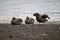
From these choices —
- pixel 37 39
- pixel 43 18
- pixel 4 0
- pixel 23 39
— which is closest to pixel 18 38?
pixel 23 39

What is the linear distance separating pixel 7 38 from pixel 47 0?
6.67 metres

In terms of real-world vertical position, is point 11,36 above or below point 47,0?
below

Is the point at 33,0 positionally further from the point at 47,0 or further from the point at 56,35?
the point at 56,35

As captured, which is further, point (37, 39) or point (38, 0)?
point (38, 0)

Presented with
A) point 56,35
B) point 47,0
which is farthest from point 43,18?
point 47,0

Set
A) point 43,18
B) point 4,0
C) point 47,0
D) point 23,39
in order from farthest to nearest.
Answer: point 4,0, point 47,0, point 43,18, point 23,39

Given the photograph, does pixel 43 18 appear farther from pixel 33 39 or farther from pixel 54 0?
pixel 54 0

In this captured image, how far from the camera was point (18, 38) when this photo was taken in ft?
6.00

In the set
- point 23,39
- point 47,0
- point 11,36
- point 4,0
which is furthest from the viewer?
point 4,0

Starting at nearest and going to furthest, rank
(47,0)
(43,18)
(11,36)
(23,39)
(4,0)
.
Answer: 1. (23,39)
2. (11,36)
3. (43,18)
4. (47,0)
5. (4,0)

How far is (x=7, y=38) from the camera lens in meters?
1.85

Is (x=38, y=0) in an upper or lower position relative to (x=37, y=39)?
upper

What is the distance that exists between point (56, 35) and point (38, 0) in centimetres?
687

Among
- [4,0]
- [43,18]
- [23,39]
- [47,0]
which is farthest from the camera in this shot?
[4,0]
